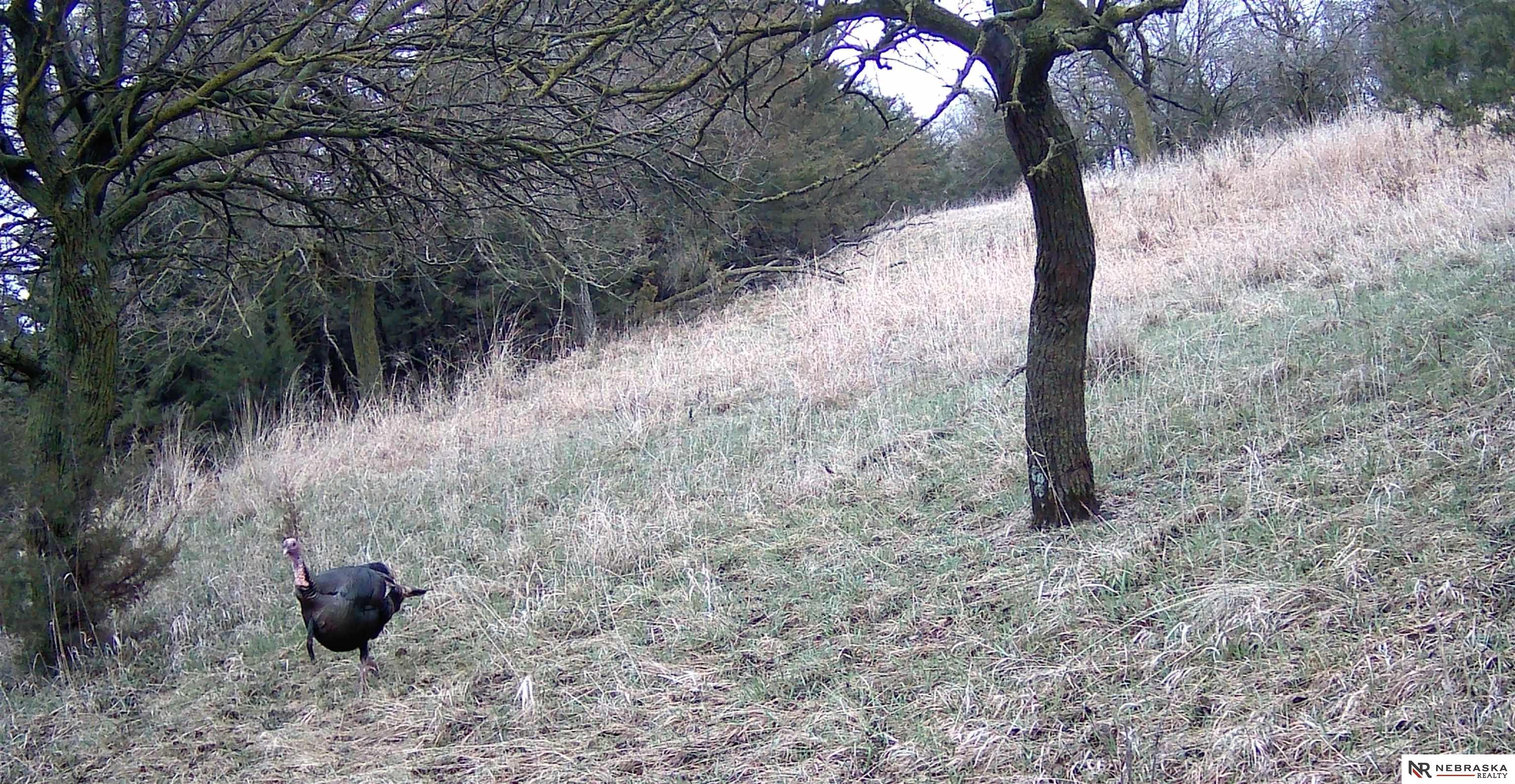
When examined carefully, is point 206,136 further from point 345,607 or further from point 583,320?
point 583,320

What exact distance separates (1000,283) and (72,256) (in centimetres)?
786

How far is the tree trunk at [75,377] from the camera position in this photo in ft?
18.5

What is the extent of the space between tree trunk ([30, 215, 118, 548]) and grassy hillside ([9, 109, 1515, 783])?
3.01ft

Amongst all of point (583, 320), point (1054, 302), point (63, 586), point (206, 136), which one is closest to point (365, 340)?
point (583, 320)

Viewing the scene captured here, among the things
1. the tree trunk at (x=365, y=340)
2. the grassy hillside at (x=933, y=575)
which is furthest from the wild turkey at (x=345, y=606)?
the tree trunk at (x=365, y=340)

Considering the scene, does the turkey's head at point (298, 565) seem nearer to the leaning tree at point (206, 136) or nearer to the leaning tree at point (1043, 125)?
the leaning tree at point (206, 136)

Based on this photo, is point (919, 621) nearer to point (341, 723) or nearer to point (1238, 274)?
point (341, 723)

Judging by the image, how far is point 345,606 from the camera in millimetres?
4832

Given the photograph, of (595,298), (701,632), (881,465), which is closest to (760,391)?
(881,465)

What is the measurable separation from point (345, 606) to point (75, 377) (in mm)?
2260

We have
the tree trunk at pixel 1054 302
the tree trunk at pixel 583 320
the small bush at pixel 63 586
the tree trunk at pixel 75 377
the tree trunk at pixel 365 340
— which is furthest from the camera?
the tree trunk at pixel 583 320

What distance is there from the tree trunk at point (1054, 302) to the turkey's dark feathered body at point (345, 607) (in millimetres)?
3041

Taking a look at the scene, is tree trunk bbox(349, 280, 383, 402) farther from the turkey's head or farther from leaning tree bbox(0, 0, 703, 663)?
the turkey's head

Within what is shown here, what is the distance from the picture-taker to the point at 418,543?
22.2 ft
